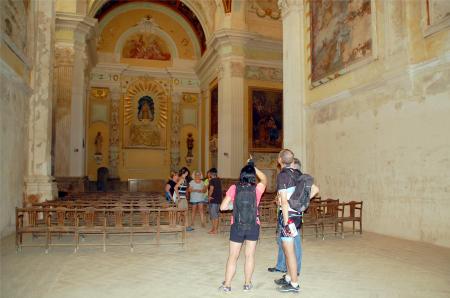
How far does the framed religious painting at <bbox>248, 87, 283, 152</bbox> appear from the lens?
2017 centimetres

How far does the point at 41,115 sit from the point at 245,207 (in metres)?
8.69

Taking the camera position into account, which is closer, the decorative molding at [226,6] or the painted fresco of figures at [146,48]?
the decorative molding at [226,6]

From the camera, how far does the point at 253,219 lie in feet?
14.1

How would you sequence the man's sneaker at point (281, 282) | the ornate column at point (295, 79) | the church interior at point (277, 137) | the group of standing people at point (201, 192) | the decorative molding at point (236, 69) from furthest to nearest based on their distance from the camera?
the decorative molding at point (236, 69) → the ornate column at point (295, 79) → the group of standing people at point (201, 192) → the church interior at point (277, 137) → the man's sneaker at point (281, 282)

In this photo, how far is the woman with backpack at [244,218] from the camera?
169 inches

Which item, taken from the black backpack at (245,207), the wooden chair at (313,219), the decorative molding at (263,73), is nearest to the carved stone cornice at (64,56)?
the decorative molding at (263,73)

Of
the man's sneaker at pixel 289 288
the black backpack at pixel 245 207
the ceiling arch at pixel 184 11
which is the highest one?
the ceiling arch at pixel 184 11

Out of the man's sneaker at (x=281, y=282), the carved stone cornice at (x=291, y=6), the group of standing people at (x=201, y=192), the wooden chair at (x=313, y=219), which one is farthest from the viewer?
the carved stone cornice at (x=291, y=6)

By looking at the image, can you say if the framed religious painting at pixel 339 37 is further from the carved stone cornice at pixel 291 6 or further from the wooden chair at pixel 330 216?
the wooden chair at pixel 330 216

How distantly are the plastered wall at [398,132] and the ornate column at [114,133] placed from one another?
58.5 feet

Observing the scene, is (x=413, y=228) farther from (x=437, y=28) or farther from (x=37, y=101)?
(x=37, y=101)

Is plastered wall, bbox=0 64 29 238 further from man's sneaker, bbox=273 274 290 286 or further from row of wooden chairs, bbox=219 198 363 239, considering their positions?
man's sneaker, bbox=273 274 290 286

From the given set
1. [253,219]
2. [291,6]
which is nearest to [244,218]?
[253,219]

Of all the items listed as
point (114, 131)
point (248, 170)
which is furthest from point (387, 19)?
point (114, 131)
